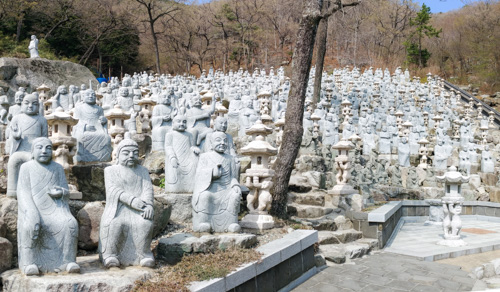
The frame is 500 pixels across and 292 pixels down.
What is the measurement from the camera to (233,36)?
3444 cm

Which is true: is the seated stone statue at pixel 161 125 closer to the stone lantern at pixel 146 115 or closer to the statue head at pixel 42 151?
the stone lantern at pixel 146 115

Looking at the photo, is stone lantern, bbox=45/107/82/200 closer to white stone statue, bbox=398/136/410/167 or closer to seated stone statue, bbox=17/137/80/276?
seated stone statue, bbox=17/137/80/276

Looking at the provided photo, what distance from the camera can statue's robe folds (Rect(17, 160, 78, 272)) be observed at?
3795mm

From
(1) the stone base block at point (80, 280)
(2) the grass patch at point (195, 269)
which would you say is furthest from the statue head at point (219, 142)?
(1) the stone base block at point (80, 280)

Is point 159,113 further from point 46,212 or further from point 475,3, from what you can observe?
point 475,3

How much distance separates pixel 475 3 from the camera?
34.6 metres

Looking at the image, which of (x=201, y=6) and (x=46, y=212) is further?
(x=201, y=6)

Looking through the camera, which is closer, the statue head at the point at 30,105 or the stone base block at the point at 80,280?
the stone base block at the point at 80,280

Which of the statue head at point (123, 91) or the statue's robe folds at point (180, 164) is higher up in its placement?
the statue head at point (123, 91)

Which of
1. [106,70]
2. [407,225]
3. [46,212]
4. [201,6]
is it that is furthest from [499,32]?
[46,212]

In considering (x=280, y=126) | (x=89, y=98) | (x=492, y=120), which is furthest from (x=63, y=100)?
(x=492, y=120)

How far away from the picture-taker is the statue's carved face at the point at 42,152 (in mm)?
4016

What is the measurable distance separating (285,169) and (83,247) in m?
3.86

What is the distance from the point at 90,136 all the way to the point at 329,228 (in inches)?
182
